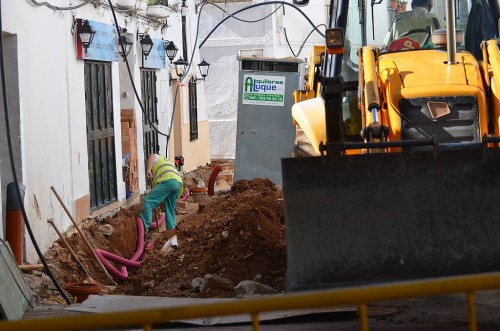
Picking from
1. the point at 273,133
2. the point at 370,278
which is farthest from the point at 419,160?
the point at 273,133

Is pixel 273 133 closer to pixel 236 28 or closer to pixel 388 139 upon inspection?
pixel 388 139

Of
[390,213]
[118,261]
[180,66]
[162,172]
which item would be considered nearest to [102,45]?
[162,172]

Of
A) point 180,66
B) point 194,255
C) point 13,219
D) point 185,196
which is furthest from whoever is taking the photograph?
point 180,66

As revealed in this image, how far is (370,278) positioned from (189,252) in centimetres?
514

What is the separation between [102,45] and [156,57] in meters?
4.89

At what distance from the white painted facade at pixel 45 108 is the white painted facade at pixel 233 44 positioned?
61.3ft

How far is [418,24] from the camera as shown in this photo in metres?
8.62

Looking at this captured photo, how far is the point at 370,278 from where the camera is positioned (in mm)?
6703

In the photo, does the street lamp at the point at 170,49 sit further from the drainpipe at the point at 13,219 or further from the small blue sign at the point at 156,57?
the drainpipe at the point at 13,219

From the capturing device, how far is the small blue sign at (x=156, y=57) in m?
19.5

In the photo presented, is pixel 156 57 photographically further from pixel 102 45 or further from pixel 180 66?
pixel 102 45

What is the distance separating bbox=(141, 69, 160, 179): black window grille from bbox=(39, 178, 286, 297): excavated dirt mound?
4.47 metres

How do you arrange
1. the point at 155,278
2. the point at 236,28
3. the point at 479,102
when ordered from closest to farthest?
the point at 479,102 < the point at 155,278 < the point at 236,28

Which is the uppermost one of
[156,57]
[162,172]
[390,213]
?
[156,57]
